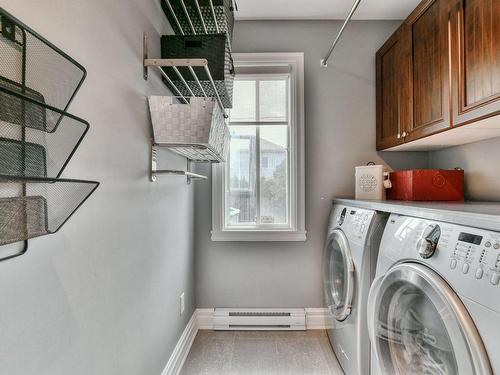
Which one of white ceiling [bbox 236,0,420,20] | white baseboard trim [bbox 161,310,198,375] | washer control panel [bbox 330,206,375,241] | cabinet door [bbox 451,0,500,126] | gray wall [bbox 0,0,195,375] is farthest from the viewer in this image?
white ceiling [bbox 236,0,420,20]

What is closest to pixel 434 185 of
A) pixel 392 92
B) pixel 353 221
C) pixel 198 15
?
pixel 353 221

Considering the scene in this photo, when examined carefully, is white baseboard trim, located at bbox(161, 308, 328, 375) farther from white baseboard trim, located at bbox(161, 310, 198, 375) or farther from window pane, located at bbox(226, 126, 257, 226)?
window pane, located at bbox(226, 126, 257, 226)

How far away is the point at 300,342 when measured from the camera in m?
2.20

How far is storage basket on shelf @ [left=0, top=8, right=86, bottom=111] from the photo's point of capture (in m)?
0.53

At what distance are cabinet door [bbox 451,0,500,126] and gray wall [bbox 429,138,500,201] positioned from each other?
0.52m

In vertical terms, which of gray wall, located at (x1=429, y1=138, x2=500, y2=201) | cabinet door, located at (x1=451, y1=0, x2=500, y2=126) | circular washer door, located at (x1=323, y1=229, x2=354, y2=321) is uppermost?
cabinet door, located at (x1=451, y1=0, x2=500, y2=126)

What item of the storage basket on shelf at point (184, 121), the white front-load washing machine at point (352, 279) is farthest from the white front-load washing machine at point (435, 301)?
the storage basket on shelf at point (184, 121)

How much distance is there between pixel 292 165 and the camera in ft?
7.98

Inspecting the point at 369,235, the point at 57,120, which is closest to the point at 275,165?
the point at 369,235

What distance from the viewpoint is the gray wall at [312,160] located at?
2455 millimetres

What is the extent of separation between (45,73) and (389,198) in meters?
2.15

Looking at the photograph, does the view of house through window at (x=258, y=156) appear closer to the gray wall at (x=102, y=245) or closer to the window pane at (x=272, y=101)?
the window pane at (x=272, y=101)

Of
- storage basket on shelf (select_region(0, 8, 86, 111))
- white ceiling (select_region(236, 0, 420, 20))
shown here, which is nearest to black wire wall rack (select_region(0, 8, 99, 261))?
storage basket on shelf (select_region(0, 8, 86, 111))

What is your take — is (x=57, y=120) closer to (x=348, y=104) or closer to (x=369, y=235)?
(x=369, y=235)
